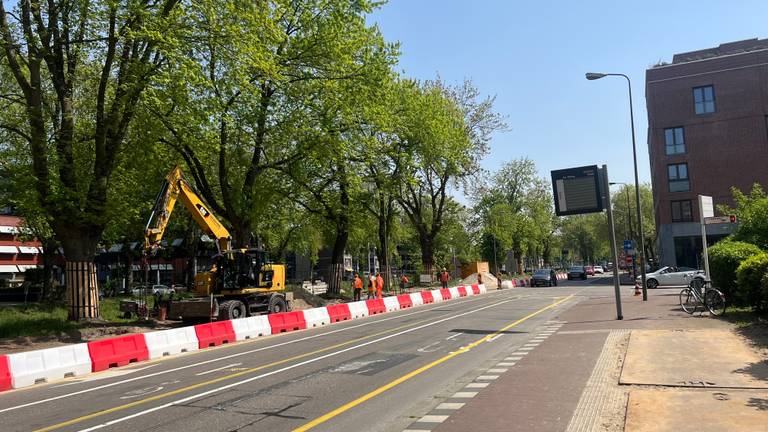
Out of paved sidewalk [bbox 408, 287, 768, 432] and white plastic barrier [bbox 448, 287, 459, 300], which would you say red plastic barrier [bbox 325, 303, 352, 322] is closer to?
paved sidewalk [bbox 408, 287, 768, 432]

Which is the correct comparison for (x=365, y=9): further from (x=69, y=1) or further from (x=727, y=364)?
(x=727, y=364)

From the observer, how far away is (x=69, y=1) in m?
19.4

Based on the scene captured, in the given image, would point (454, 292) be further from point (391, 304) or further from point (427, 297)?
point (391, 304)

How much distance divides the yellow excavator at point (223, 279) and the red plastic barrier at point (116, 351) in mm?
5714

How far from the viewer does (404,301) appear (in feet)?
102

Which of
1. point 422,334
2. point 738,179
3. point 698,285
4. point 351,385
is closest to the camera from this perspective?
point 351,385

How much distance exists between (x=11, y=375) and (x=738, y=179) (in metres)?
56.6

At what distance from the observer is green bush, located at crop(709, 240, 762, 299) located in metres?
17.5

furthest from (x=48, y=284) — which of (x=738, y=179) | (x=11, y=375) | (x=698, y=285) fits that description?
(x=738, y=179)

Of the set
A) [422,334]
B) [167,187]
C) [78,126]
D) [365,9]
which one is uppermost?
[365,9]

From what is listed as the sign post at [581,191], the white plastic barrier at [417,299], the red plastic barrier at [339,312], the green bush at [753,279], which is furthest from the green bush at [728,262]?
the white plastic barrier at [417,299]

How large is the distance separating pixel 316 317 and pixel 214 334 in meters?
5.83

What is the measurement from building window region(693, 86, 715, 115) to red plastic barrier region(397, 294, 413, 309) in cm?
3811

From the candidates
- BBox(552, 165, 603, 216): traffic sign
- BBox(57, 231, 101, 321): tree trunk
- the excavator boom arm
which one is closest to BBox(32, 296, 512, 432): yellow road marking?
BBox(552, 165, 603, 216): traffic sign
